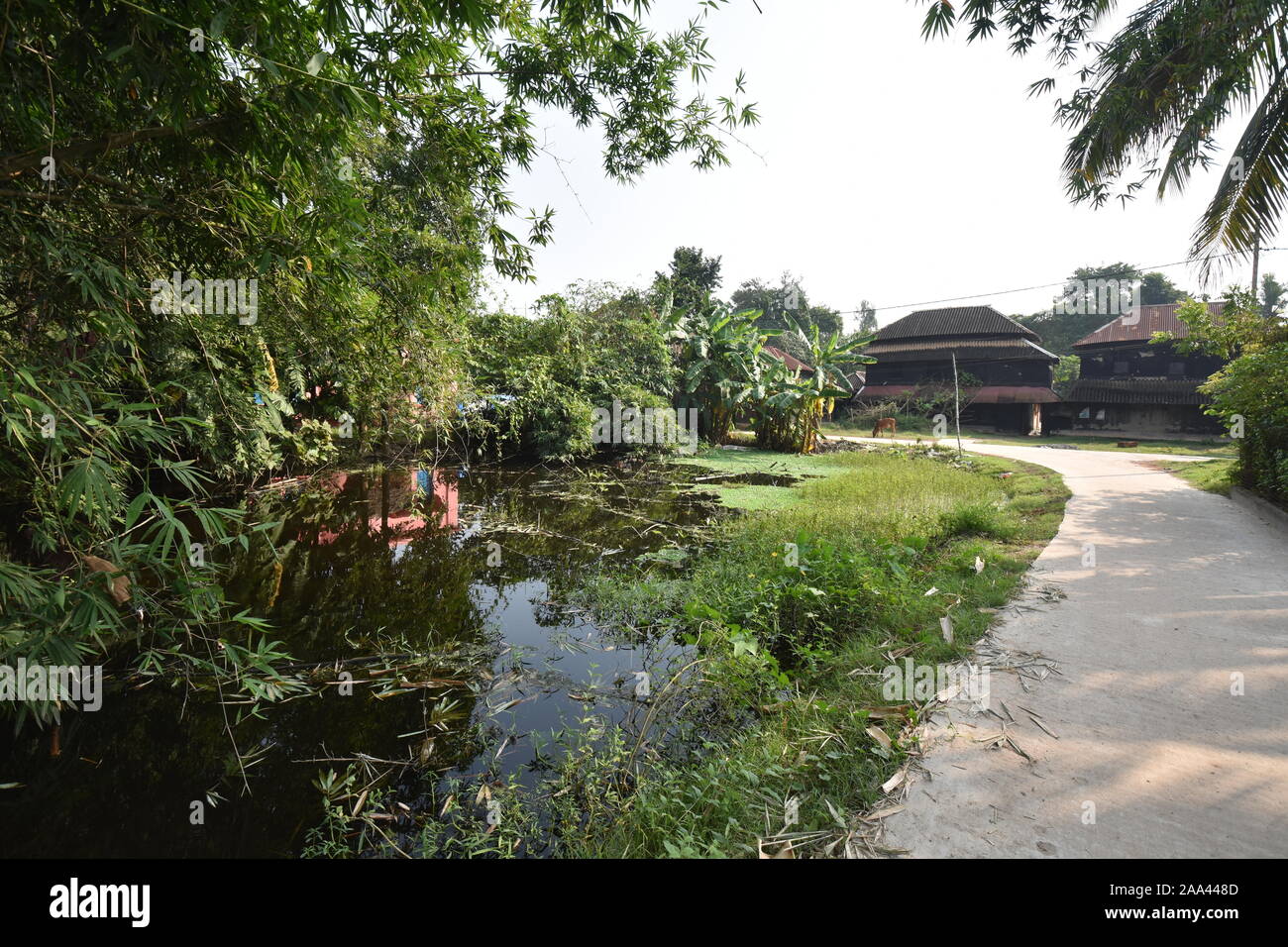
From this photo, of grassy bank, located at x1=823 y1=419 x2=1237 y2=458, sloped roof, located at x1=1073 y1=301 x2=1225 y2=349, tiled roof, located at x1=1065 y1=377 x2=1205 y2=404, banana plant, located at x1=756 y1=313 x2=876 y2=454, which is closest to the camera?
banana plant, located at x1=756 y1=313 x2=876 y2=454

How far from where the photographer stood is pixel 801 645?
4.41m

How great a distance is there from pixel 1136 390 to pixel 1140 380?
0.78 m

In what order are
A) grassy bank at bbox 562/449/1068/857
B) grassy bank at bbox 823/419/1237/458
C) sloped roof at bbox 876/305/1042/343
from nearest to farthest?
grassy bank at bbox 562/449/1068/857 < grassy bank at bbox 823/419/1237/458 < sloped roof at bbox 876/305/1042/343

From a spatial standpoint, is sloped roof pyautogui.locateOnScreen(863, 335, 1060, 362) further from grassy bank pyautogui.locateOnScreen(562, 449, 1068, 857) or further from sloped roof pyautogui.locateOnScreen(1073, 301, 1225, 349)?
grassy bank pyautogui.locateOnScreen(562, 449, 1068, 857)

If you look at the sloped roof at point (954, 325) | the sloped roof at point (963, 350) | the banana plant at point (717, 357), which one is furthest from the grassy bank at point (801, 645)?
the sloped roof at point (954, 325)

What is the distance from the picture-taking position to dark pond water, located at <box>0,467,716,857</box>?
8.57ft

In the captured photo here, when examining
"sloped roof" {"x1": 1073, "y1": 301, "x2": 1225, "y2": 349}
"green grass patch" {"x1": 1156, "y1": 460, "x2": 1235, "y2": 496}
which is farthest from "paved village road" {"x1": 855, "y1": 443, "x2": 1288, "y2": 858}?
"sloped roof" {"x1": 1073, "y1": 301, "x2": 1225, "y2": 349}

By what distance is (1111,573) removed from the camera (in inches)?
202

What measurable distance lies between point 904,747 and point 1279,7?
9.97 metres

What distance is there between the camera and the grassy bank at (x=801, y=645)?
253 cm

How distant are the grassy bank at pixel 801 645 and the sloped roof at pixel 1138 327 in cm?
2489

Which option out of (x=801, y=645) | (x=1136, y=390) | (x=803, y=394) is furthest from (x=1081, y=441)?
(x=801, y=645)

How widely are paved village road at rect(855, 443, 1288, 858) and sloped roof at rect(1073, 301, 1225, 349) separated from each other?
92.0 ft

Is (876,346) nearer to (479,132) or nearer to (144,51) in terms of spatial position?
(479,132)
